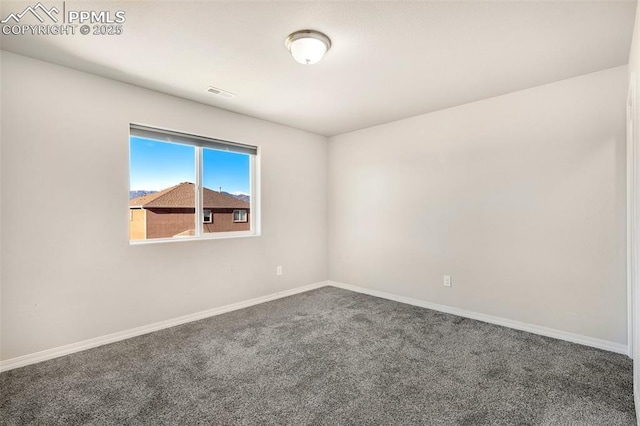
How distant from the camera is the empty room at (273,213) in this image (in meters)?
1.91

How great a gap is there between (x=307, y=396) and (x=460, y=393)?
3.24 feet

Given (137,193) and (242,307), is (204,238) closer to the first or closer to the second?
(137,193)

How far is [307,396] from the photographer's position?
195 cm

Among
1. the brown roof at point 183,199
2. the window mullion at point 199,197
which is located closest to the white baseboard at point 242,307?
the window mullion at point 199,197

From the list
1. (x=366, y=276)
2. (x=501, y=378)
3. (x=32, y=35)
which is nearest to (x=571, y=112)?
(x=501, y=378)

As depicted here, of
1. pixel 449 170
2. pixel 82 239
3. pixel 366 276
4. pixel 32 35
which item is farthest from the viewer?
pixel 366 276

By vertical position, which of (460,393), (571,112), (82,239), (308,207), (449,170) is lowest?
(460,393)

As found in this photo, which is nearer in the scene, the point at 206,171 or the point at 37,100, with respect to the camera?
the point at 37,100

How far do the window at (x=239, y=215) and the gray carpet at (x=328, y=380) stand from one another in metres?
1.37

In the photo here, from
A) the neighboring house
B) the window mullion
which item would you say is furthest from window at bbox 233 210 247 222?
the window mullion

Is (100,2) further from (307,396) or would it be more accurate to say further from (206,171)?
(307,396)

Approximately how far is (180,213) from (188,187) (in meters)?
0.31

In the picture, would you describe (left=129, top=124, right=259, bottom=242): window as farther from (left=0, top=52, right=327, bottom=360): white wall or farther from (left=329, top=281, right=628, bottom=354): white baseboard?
(left=329, top=281, right=628, bottom=354): white baseboard

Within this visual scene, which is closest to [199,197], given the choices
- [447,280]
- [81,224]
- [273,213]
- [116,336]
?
[273,213]
